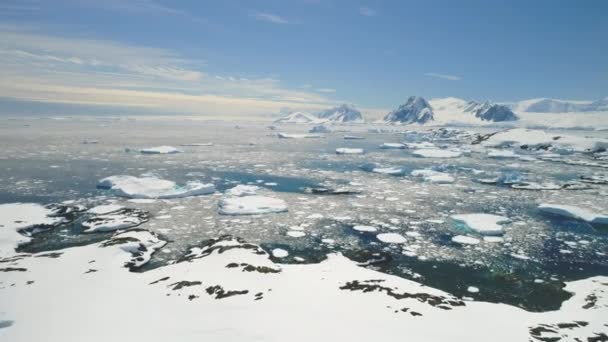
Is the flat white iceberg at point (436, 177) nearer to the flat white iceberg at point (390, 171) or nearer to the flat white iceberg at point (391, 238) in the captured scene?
the flat white iceberg at point (390, 171)

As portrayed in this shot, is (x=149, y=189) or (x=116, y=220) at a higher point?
(x=149, y=189)

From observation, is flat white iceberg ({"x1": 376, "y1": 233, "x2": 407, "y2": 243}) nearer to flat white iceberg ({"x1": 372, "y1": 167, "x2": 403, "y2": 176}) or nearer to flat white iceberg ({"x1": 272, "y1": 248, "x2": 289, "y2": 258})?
flat white iceberg ({"x1": 272, "y1": 248, "x2": 289, "y2": 258})

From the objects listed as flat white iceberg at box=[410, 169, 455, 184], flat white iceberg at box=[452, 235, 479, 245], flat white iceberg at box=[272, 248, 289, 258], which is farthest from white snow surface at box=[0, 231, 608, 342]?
flat white iceberg at box=[410, 169, 455, 184]

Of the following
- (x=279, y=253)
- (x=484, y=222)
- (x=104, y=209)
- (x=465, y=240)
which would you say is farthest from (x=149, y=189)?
(x=484, y=222)

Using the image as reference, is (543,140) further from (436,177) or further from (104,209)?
(104,209)

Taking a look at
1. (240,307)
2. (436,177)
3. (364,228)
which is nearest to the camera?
(240,307)
